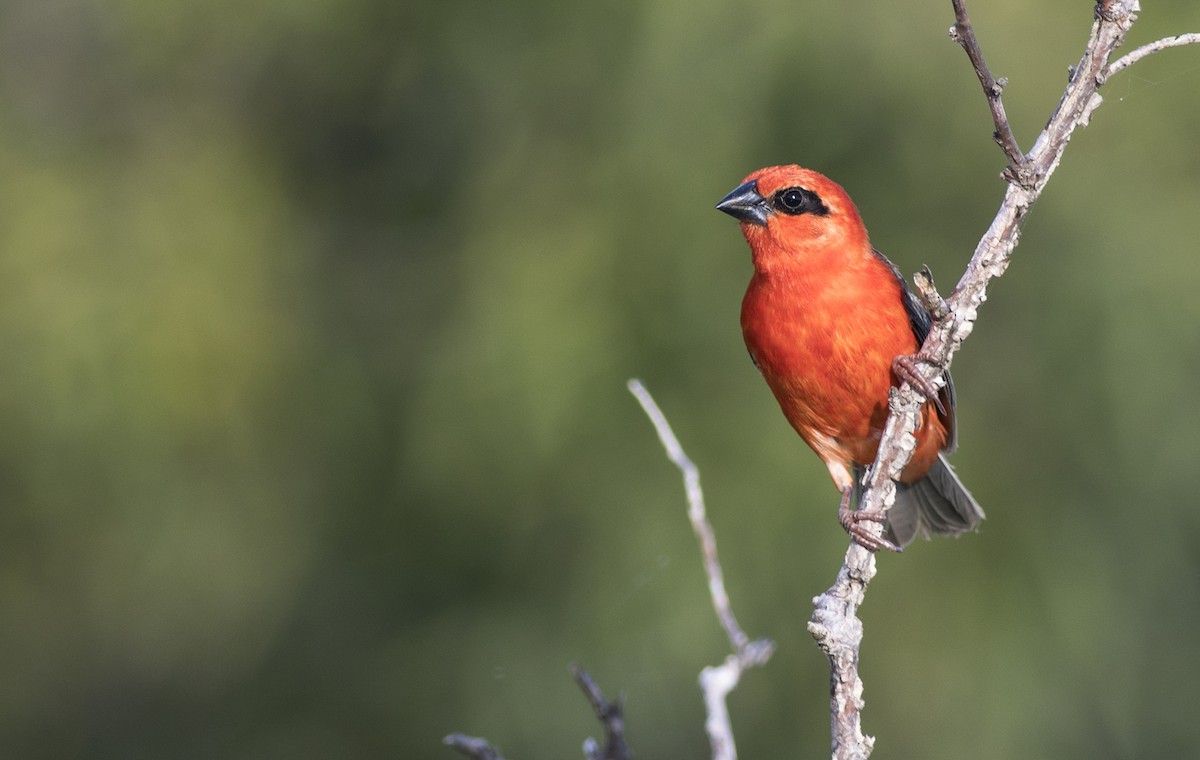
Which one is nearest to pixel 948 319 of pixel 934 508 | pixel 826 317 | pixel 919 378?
pixel 919 378

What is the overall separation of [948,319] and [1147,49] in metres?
0.72

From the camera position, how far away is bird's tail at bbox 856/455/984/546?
509 centimetres

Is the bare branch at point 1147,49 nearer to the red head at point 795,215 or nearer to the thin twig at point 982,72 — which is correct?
the thin twig at point 982,72

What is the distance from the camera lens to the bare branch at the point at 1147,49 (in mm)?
2387

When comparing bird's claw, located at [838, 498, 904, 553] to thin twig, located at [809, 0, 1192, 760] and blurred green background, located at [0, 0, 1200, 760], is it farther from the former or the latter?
blurred green background, located at [0, 0, 1200, 760]

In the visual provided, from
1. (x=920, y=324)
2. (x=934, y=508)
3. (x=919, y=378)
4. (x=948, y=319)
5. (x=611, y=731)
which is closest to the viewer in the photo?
(x=611, y=731)

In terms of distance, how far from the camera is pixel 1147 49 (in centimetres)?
247

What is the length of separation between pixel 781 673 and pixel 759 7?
2966 millimetres

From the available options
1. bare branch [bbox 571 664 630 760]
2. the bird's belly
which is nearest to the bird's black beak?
the bird's belly

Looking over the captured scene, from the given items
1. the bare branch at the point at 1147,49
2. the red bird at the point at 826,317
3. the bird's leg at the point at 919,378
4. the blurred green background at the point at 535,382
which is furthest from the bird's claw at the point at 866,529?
the blurred green background at the point at 535,382

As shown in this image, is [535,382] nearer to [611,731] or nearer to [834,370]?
[834,370]

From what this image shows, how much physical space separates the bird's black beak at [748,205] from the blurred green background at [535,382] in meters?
1.67

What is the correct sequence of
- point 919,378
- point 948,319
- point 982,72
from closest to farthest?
point 982,72
point 948,319
point 919,378

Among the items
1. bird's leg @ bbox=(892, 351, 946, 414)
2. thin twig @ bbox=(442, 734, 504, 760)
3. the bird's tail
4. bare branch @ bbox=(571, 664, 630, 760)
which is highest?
bird's leg @ bbox=(892, 351, 946, 414)
